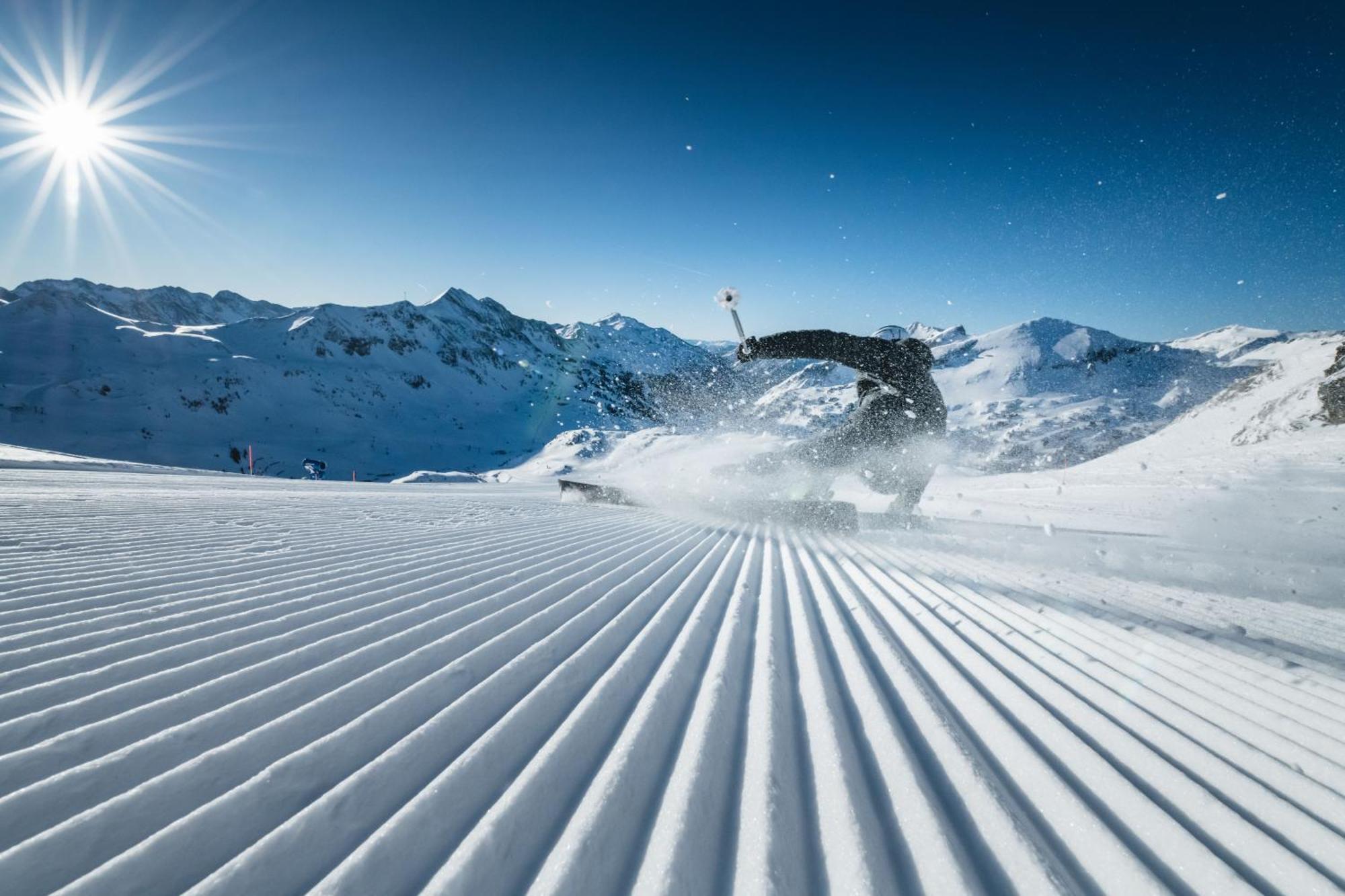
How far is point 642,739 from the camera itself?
1647 mm

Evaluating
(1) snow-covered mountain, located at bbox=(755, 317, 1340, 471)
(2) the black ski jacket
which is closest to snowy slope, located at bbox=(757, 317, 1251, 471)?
(1) snow-covered mountain, located at bbox=(755, 317, 1340, 471)

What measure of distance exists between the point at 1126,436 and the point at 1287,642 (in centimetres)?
8034

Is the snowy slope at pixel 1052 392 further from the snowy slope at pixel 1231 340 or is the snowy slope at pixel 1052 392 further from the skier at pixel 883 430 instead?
the skier at pixel 883 430

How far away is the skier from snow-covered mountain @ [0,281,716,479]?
157ft

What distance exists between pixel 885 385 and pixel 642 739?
10.4 metres

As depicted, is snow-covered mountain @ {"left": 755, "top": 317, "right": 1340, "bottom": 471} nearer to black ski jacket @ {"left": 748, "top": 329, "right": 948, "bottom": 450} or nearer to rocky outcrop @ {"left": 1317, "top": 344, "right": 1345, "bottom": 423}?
rocky outcrop @ {"left": 1317, "top": 344, "right": 1345, "bottom": 423}

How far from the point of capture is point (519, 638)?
260 centimetres

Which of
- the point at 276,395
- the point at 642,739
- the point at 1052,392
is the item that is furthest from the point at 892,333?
the point at 1052,392

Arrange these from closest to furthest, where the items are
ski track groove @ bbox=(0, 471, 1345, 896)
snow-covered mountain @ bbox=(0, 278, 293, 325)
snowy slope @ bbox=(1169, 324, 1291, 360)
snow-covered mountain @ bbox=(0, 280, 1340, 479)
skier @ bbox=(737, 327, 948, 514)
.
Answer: ski track groove @ bbox=(0, 471, 1345, 896) < skier @ bbox=(737, 327, 948, 514) < snow-covered mountain @ bbox=(0, 280, 1340, 479) < snowy slope @ bbox=(1169, 324, 1291, 360) < snow-covered mountain @ bbox=(0, 278, 293, 325)

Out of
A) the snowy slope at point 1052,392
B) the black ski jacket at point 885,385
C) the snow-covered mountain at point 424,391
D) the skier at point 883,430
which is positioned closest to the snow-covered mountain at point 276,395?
the snow-covered mountain at point 424,391

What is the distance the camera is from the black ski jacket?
10.5 metres

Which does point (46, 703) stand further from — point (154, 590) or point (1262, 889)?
point (1262, 889)

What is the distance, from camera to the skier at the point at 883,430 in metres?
10.4

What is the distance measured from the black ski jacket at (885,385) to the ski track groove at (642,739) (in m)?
6.81
